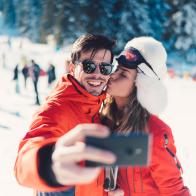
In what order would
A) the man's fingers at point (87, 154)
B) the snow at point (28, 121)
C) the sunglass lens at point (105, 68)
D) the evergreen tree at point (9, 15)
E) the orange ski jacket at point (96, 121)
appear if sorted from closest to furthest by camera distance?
the man's fingers at point (87, 154)
the orange ski jacket at point (96, 121)
the sunglass lens at point (105, 68)
the snow at point (28, 121)
the evergreen tree at point (9, 15)

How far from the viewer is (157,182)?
8.98 feet

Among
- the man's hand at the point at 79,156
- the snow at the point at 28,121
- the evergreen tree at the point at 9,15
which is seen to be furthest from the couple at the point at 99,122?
the evergreen tree at the point at 9,15

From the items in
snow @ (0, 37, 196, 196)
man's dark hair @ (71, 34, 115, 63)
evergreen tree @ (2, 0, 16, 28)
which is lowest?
snow @ (0, 37, 196, 196)

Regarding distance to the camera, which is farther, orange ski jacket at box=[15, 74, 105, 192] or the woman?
the woman

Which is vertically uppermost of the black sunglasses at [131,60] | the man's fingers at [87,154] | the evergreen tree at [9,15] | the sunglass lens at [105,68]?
the evergreen tree at [9,15]

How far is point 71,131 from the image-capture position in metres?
1.34

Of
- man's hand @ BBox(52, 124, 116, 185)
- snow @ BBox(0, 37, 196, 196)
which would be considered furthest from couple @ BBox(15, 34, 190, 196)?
snow @ BBox(0, 37, 196, 196)

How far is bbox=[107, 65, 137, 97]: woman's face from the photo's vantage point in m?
3.08

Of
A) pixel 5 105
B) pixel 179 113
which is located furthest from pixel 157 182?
pixel 5 105

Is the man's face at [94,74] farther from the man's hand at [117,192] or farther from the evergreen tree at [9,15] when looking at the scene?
the evergreen tree at [9,15]

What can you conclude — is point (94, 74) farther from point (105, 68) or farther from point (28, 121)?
point (28, 121)

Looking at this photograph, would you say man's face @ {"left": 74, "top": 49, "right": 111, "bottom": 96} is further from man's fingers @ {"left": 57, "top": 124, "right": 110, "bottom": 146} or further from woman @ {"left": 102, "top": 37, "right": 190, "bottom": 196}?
man's fingers @ {"left": 57, "top": 124, "right": 110, "bottom": 146}

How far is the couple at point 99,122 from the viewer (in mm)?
1320

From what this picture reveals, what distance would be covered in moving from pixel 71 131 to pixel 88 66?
1.44 metres
